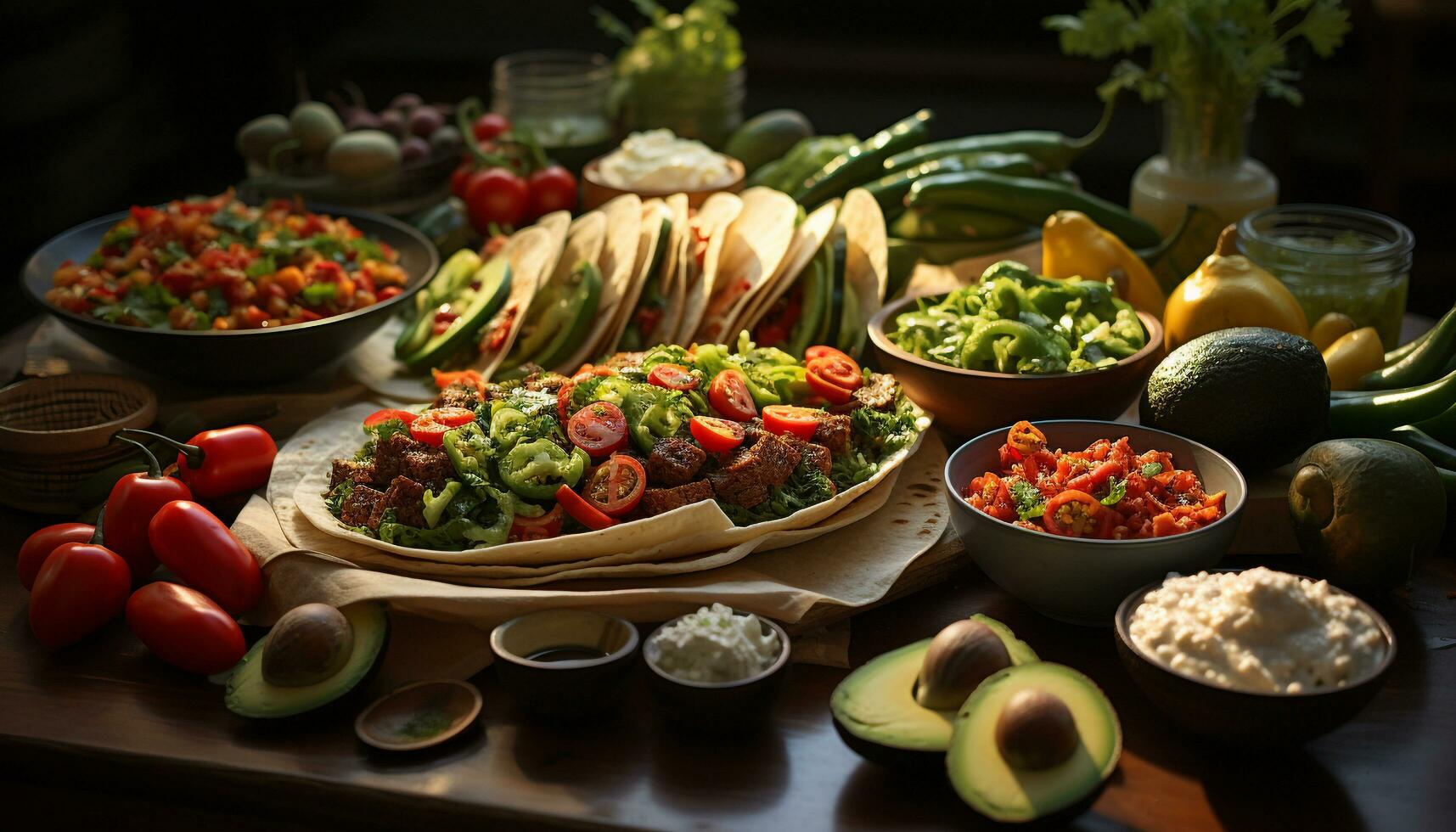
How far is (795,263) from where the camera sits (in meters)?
3.76

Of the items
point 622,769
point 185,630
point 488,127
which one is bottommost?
→ point 622,769

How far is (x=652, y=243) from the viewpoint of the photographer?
12.5 ft

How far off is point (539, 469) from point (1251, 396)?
1.60 m

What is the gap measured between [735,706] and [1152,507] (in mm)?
965

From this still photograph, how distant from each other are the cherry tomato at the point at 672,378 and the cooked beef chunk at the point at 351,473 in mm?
696

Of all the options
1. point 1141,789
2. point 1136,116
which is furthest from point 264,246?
point 1136,116

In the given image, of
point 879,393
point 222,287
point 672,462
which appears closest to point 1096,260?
point 879,393

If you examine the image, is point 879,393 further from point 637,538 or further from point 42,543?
point 42,543

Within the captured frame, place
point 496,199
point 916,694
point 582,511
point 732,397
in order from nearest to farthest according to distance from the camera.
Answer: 1. point 916,694
2. point 582,511
3. point 732,397
4. point 496,199

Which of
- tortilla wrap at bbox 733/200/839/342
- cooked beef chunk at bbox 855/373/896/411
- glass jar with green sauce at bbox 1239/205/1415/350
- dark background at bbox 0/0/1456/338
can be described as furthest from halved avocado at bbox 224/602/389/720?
dark background at bbox 0/0/1456/338

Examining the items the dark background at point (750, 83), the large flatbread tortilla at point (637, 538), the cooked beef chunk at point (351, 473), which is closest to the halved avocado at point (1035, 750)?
the large flatbread tortilla at point (637, 538)

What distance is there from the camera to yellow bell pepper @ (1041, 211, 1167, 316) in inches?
146

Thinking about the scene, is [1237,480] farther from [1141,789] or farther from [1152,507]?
[1141,789]

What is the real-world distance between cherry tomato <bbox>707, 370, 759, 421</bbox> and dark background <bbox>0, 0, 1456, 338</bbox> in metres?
4.50
